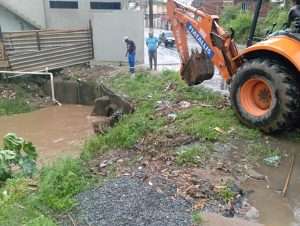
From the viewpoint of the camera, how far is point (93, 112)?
45.4 ft

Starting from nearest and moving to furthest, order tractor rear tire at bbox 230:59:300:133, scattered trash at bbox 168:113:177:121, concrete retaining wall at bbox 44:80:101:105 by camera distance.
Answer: tractor rear tire at bbox 230:59:300:133, scattered trash at bbox 168:113:177:121, concrete retaining wall at bbox 44:80:101:105

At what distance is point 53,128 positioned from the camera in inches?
510

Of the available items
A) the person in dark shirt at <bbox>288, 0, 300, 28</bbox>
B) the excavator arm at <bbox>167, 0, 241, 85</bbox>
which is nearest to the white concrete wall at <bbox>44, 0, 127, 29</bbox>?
the excavator arm at <bbox>167, 0, 241, 85</bbox>

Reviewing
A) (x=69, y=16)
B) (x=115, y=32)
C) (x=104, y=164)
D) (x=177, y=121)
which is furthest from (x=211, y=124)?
(x=69, y=16)

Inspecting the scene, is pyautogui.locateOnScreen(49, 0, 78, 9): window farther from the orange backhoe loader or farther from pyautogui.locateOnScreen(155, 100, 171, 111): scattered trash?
the orange backhoe loader

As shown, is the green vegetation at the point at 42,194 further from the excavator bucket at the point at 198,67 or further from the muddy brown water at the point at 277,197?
the excavator bucket at the point at 198,67

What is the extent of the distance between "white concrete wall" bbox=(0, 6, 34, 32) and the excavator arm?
11197mm

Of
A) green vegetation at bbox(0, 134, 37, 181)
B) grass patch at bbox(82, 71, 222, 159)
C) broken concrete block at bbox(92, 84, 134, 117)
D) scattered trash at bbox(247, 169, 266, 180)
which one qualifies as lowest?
broken concrete block at bbox(92, 84, 134, 117)

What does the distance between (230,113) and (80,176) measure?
3.61 metres

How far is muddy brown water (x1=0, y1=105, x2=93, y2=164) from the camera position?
1093 centimetres

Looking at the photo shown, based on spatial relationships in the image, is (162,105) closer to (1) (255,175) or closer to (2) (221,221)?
(1) (255,175)

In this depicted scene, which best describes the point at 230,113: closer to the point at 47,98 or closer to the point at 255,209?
the point at 255,209

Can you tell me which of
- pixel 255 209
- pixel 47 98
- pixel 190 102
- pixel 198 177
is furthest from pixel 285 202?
pixel 47 98

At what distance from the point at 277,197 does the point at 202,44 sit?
Result: 169 inches
